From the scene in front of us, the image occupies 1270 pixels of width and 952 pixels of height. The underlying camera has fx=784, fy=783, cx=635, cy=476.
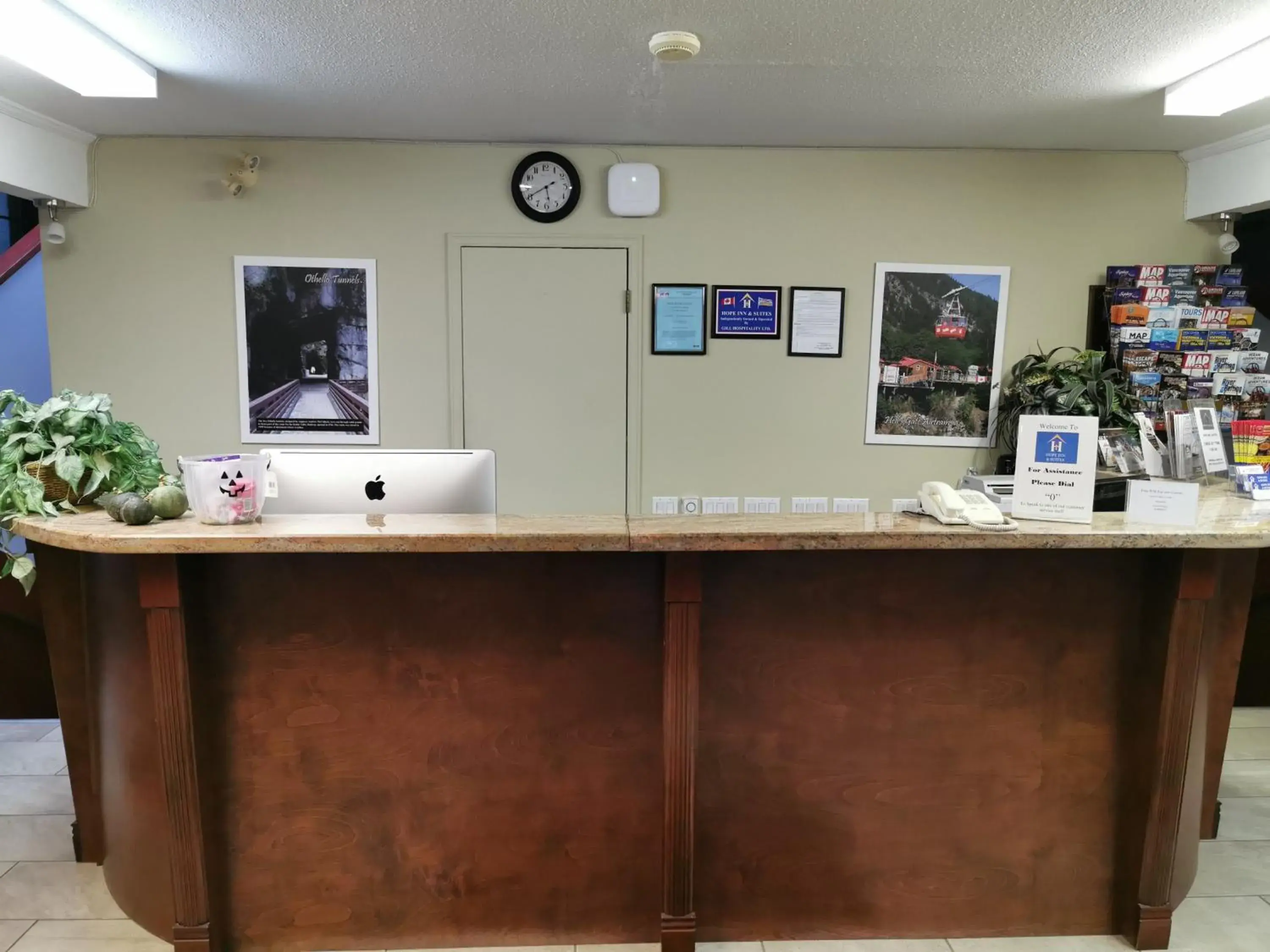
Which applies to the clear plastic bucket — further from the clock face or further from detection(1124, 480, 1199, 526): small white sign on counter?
the clock face

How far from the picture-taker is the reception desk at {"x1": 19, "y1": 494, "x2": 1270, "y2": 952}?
1.83 m

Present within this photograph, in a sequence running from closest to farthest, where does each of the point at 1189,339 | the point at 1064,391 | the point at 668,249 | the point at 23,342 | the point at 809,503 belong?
the point at 1064,391 < the point at 1189,339 < the point at 668,249 < the point at 809,503 < the point at 23,342

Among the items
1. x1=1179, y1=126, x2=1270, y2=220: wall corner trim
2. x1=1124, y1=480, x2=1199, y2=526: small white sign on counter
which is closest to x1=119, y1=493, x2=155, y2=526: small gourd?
x1=1124, y1=480, x2=1199, y2=526: small white sign on counter

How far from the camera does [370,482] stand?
6.40ft

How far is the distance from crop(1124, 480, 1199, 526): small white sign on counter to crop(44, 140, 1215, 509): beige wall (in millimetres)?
2025

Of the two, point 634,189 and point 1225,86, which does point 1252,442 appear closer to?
point 1225,86

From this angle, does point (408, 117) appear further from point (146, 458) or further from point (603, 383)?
point (146, 458)

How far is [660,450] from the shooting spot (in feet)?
12.5

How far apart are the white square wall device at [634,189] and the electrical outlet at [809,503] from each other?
1.53 m

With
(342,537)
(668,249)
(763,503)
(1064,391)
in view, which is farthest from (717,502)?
(342,537)

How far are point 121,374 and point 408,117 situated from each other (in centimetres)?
183

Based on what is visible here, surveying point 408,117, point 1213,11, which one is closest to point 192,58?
point 408,117

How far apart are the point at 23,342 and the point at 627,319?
3403 millimetres

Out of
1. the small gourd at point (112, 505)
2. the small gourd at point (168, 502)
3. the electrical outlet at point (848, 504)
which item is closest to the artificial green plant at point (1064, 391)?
the electrical outlet at point (848, 504)
